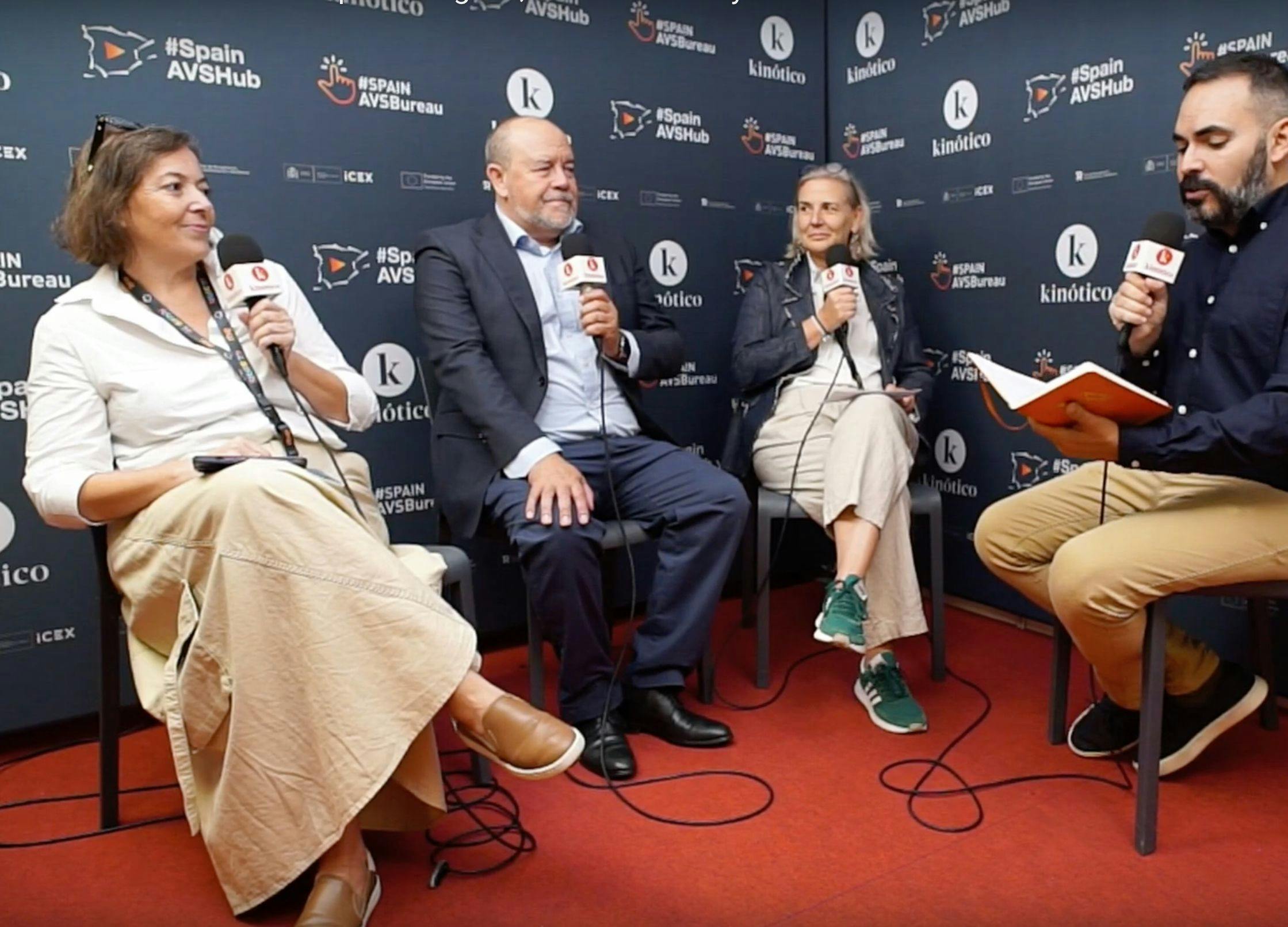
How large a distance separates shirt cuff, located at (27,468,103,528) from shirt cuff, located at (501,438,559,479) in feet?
2.72

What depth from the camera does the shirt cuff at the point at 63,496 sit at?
70.2 inches

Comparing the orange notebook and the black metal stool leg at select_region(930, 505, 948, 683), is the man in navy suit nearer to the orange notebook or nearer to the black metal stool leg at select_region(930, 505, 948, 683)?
the black metal stool leg at select_region(930, 505, 948, 683)

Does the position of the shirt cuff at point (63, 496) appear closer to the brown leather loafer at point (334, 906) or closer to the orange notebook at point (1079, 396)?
the brown leather loafer at point (334, 906)

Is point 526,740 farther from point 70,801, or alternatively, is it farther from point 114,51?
point 114,51

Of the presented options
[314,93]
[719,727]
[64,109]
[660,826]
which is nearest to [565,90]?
[314,93]

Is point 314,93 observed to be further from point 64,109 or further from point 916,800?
point 916,800

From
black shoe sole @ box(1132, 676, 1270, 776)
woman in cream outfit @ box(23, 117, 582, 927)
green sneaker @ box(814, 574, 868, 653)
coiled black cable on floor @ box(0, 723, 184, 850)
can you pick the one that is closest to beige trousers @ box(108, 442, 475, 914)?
woman in cream outfit @ box(23, 117, 582, 927)

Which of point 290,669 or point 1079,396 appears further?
point 1079,396

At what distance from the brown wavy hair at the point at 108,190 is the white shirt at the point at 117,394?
0.05 metres

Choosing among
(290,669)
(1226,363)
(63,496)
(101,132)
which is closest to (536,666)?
(290,669)

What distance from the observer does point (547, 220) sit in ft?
8.21

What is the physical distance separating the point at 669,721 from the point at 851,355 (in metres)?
1.14

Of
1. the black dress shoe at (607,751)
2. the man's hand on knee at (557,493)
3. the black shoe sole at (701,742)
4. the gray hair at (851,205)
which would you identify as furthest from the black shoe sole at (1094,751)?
the gray hair at (851,205)

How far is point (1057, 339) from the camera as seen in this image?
2.88 metres
